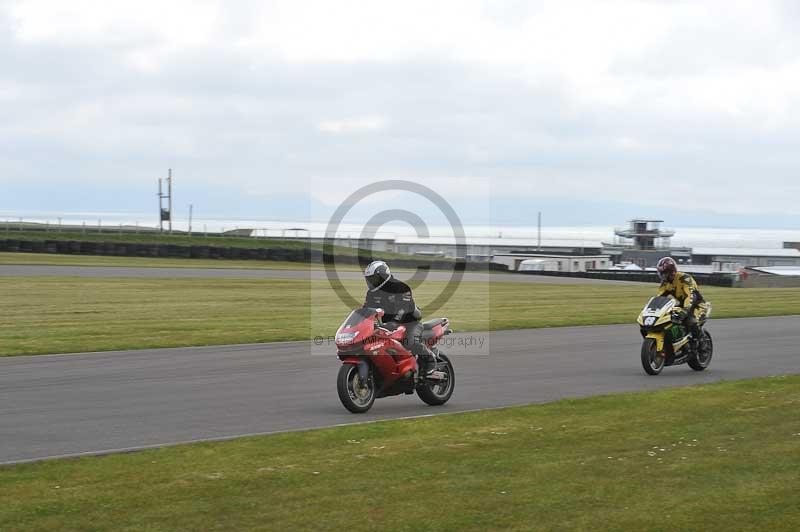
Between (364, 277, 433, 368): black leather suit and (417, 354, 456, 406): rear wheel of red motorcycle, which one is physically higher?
(364, 277, 433, 368): black leather suit

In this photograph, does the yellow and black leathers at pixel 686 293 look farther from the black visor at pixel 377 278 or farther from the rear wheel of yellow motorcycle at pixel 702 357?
the black visor at pixel 377 278

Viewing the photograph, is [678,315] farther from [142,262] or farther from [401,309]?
[142,262]

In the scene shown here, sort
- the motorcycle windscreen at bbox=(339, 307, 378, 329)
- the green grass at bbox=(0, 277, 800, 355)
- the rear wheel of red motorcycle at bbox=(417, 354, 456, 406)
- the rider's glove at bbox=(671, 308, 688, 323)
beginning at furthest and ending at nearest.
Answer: the green grass at bbox=(0, 277, 800, 355)
the rider's glove at bbox=(671, 308, 688, 323)
the rear wheel of red motorcycle at bbox=(417, 354, 456, 406)
the motorcycle windscreen at bbox=(339, 307, 378, 329)

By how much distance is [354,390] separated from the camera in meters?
11.7

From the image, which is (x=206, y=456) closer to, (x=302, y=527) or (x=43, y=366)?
(x=302, y=527)

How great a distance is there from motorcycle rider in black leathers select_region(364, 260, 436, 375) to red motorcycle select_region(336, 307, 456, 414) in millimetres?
100

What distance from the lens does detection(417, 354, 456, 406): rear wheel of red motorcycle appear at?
12383mm

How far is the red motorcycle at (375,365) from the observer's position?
1146cm

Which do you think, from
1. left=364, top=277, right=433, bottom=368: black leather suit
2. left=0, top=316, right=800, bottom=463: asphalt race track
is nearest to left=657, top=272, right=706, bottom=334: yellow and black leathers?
left=0, top=316, right=800, bottom=463: asphalt race track

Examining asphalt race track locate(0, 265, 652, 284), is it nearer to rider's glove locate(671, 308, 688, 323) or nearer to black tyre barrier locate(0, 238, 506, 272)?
black tyre barrier locate(0, 238, 506, 272)

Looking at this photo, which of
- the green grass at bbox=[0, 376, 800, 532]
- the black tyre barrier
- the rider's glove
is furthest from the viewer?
the black tyre barrier

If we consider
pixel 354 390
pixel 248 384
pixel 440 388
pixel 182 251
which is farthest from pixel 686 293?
pixel 182 251

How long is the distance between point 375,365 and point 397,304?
793 millimetres

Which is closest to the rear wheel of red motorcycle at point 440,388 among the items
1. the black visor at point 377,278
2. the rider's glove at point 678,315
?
the black visor at point 377,278
